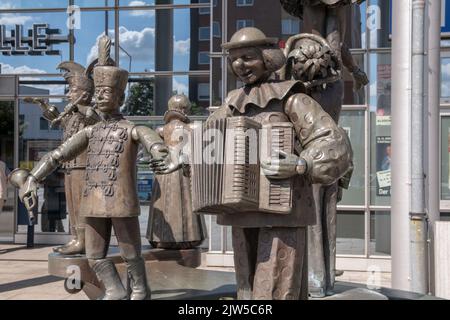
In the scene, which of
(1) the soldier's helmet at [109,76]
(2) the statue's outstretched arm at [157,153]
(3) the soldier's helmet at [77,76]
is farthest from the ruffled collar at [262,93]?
(3) the soldier's helmet at [77,76]

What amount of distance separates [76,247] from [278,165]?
3310mm

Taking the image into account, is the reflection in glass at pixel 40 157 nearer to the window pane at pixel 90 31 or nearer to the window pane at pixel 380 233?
the window pane at pixel 90 31

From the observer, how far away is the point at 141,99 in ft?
38.2

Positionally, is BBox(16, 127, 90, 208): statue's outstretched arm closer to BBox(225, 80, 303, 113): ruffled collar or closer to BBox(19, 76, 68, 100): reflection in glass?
BBox(225, 80, 303, 113): ruffled collar

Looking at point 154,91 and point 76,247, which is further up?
point 154,91

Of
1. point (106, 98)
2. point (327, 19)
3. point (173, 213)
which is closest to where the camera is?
point (106, 98)

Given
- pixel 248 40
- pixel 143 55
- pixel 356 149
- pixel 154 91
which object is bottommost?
pixel 356 149

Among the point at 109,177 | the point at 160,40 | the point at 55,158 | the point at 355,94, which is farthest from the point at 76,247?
the point at 160,40

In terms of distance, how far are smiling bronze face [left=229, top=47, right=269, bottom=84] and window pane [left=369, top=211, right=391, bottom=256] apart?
6938mm

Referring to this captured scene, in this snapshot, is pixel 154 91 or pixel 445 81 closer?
pixel 445 81

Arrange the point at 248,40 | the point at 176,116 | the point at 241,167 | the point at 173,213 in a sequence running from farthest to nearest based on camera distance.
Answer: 1. the point at 176,116
2. the point at 173,213
3. the point at 248,40
4. the point at 241,167

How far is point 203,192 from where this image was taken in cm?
291

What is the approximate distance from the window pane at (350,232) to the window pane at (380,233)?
6.4 inches

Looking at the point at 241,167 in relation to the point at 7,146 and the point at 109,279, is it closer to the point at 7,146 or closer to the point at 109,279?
the point at 109,279
